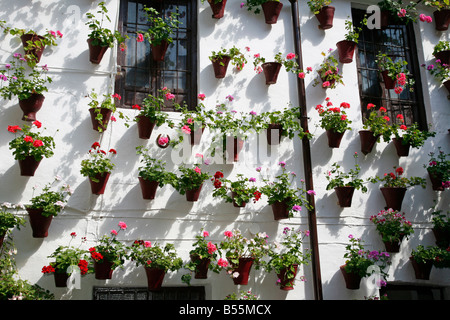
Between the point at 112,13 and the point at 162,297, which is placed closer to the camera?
the point at 162,297

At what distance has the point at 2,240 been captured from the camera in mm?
4441

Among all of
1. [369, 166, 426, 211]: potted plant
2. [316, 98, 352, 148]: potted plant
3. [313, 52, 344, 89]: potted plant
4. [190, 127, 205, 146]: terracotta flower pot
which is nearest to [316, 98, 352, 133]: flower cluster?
[316, 98, 352, 148]: potted plant

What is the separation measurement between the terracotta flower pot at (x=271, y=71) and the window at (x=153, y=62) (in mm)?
850

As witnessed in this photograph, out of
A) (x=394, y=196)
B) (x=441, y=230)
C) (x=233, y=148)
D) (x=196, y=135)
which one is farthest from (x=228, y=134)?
(x=441, y=230)

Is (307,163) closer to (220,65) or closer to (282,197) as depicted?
(282,197)

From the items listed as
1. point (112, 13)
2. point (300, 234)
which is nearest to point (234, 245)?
point (300, 234)

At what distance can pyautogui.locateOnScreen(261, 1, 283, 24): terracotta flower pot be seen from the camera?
5.82 m

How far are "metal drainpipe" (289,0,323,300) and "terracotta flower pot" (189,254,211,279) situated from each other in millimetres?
1232

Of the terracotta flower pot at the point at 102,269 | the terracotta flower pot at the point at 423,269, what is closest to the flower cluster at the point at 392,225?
the terracotta flower pot at the point at 423,269

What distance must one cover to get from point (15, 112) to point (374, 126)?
402cm

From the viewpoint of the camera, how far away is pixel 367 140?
5633 millimetres

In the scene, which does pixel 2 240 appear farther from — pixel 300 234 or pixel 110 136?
pixel 300 234

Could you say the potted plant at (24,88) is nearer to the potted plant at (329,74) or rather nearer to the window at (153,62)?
the window at (153,62)

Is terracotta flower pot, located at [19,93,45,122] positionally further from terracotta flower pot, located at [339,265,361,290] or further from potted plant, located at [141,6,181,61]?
terracotta flower pot, located at [339,265,361,290]
